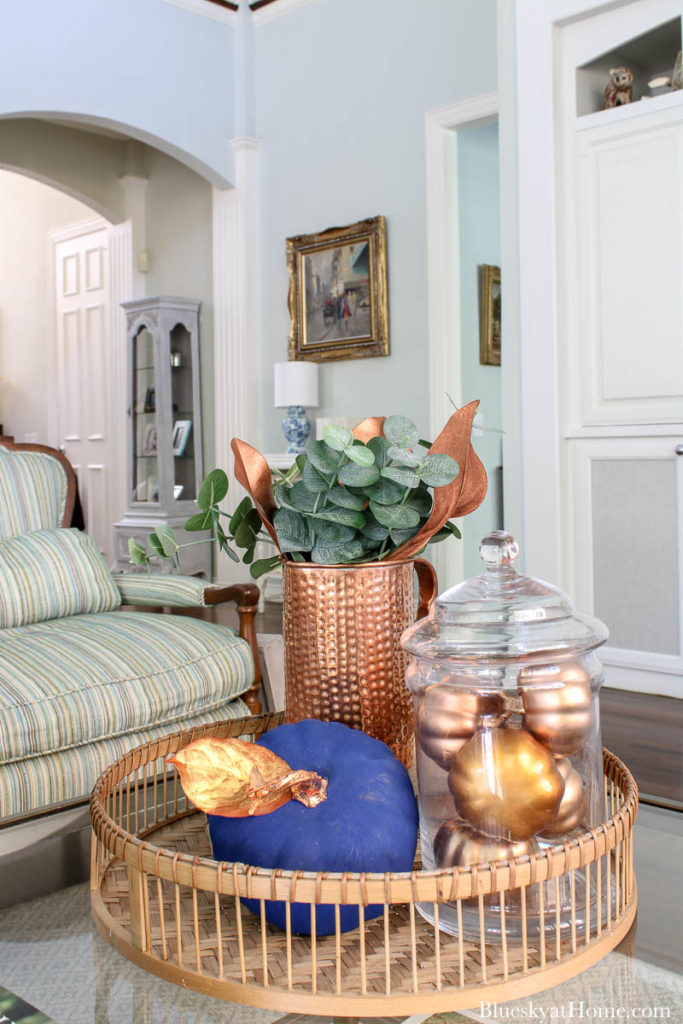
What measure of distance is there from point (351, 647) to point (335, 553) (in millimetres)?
101

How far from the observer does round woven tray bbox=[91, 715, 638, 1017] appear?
664 millimetres

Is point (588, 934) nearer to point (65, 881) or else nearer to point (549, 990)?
point (549, 990)

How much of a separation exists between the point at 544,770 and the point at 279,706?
4.80 ft

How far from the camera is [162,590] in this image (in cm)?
230

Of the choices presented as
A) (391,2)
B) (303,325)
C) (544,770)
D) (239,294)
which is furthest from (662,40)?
(544,770)

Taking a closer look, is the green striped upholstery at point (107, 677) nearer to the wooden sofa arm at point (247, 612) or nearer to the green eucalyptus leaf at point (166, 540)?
the wooden sofa arm at point (247, 612)

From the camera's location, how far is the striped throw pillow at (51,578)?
218cm

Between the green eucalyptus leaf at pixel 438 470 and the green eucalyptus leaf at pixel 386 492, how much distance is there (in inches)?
1.6

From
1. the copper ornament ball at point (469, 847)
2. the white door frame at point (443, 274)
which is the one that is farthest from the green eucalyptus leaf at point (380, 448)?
the white door frame at point (443, 274)

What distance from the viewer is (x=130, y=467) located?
6.07 meters

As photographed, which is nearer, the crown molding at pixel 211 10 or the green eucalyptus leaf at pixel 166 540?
the green eucalyptus leaf at pixel 166 540

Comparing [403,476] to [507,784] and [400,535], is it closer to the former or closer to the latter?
[400,535]

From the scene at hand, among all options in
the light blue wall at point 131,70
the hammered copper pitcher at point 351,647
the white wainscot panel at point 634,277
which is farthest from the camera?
the light blue wall at point 131,70

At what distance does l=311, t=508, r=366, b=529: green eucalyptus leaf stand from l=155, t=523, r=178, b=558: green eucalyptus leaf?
0.24 metres
